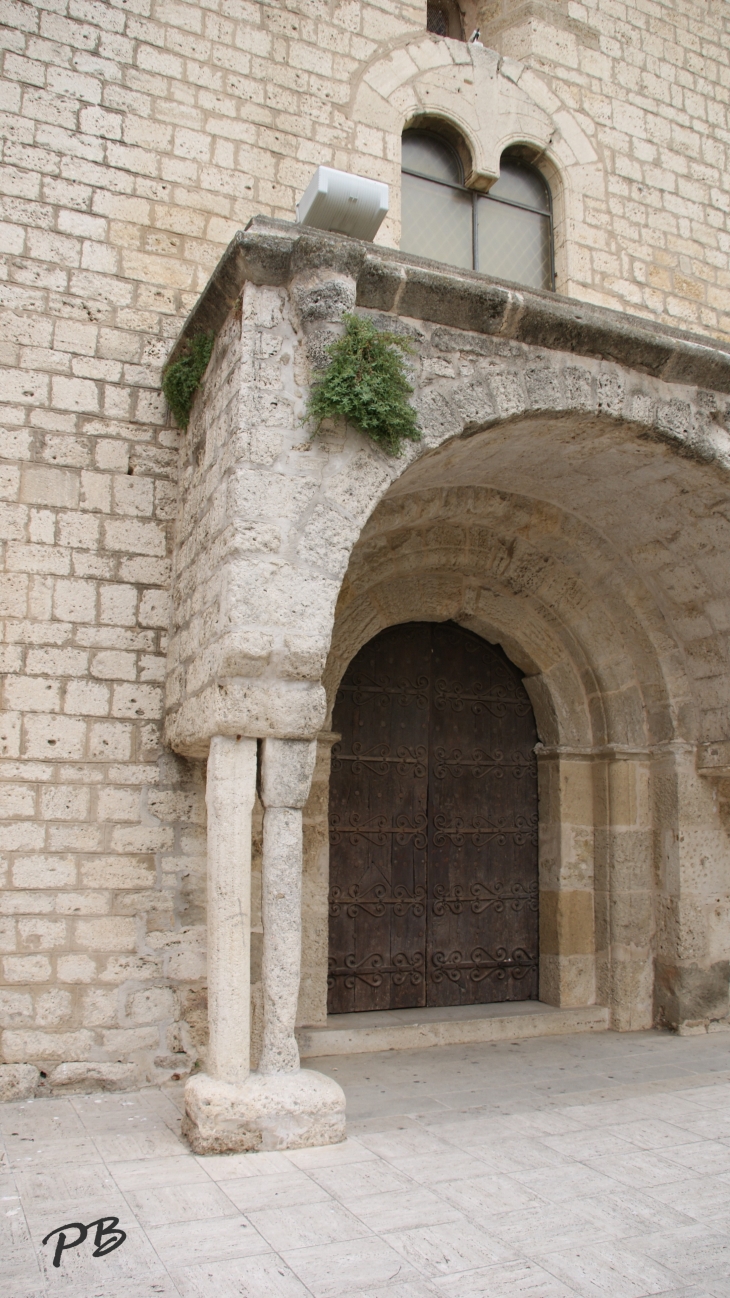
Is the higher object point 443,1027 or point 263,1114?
point 263,1114

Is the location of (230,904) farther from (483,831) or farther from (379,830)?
(483,831)

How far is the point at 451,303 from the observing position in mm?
4035

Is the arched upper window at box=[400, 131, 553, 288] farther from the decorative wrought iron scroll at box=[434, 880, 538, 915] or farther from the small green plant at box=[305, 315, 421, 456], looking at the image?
the decorative wrought iron scroll at box=[434, 880, 538, 915]

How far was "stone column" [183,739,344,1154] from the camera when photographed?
11.2ft

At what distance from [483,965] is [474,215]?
15.2ft

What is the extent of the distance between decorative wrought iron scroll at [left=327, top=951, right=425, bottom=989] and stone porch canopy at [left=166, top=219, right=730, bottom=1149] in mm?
351

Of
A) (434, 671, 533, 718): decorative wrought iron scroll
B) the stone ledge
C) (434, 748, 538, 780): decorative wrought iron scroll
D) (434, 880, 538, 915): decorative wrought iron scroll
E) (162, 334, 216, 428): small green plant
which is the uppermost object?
the stone ledge

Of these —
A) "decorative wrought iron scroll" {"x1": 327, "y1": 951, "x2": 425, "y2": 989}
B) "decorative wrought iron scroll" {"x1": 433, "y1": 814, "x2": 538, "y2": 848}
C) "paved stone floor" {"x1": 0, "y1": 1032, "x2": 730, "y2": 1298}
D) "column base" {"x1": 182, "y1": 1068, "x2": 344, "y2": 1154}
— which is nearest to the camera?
"paved stone floor" {"x1": 0, "y1": 1032, "x2": 730, "y2": 1298}

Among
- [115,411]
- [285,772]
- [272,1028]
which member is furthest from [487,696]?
[272,1028]

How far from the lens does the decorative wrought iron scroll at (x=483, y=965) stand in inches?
224

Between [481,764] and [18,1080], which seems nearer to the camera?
[18,1080]

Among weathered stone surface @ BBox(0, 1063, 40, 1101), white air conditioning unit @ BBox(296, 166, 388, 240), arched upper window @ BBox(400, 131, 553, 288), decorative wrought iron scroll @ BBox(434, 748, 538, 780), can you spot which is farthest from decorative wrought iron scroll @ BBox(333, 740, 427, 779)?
arched upper window @ BBox(400, 131, 553, 288)

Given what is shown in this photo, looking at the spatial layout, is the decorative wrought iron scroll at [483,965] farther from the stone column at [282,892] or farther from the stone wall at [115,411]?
the stone column at [282,892]

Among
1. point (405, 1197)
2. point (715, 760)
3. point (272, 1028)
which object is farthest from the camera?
point (715, 760)
